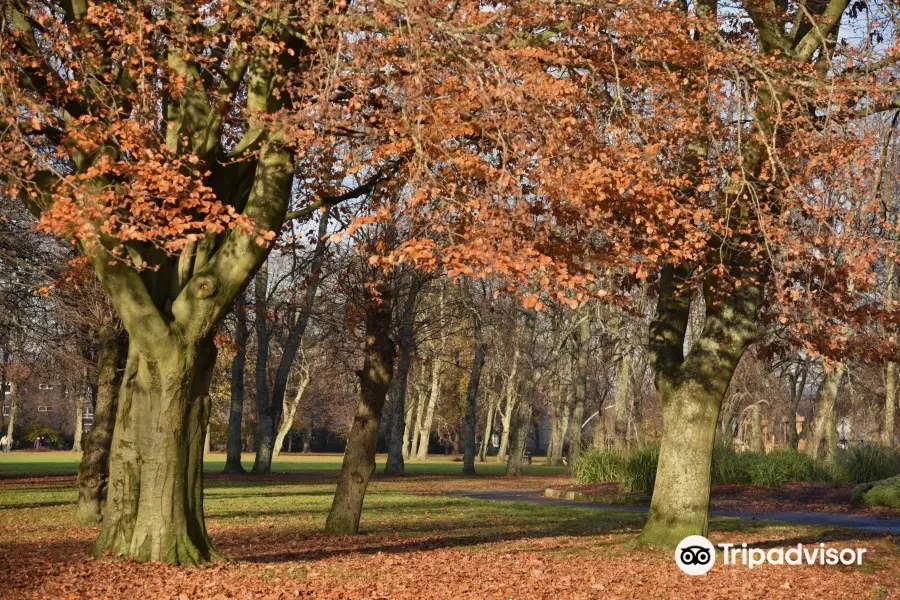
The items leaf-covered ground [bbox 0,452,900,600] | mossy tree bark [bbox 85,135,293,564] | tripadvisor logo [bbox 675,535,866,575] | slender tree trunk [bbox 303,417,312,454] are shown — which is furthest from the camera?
slender tree trunk [bbox 303,417,312,454]

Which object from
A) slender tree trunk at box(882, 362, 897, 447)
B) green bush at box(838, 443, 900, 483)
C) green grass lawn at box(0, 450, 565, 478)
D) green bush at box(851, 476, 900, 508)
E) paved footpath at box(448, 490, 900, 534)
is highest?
slender tree trunk at box(882, 362, 897, 447)

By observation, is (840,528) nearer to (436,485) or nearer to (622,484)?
(622,484)

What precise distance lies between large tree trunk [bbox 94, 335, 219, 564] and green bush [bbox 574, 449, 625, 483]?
60.4 ft

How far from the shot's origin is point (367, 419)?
574 inches

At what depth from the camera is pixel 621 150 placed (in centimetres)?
1090

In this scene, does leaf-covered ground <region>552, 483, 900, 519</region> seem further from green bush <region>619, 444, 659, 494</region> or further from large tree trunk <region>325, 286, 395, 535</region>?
large tree trunk <region>325, 286, 395, 535</region>

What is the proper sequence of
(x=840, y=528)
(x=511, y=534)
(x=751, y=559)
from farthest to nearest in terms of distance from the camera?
1. (x=840, y=528)
2. (x=511, y=534)
3. (x=751, y=559)

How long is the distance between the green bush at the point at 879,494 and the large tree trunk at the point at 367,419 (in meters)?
13.1

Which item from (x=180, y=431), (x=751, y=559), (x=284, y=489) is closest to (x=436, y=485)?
(x=284, y=489)

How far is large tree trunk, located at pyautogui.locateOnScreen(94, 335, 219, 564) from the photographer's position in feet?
33.8

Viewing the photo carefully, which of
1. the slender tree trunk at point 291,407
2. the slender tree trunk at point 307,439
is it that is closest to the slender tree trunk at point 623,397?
the slender tree trunk at point 291,407

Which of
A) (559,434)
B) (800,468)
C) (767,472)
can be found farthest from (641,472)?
(559,434)

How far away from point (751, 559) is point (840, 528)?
17.9ft

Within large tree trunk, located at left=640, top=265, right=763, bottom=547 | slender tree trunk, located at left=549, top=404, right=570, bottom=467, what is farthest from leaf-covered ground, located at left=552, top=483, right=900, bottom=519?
slender tree trunk, located at left=549, top=404, right=570, bottom=467
